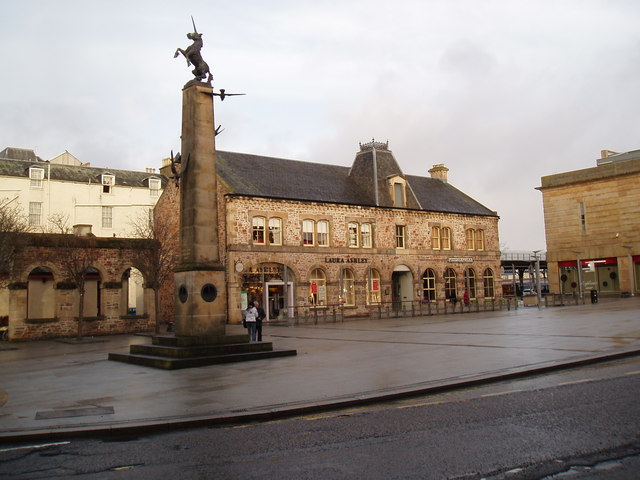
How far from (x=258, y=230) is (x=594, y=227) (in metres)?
32.3

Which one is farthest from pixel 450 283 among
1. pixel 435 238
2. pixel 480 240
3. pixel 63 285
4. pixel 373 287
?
pixel 63 285

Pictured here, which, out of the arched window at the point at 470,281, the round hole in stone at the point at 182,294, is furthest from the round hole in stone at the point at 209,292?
the arched window at the point at 470,281

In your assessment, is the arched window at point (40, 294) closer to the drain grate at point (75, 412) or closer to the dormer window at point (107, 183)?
the drain grate at point (75, 412)

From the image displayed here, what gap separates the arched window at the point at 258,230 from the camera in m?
37.0

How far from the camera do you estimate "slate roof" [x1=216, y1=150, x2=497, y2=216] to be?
1510 inches

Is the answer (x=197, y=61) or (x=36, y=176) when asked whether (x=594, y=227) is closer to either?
(x=197, y=61)

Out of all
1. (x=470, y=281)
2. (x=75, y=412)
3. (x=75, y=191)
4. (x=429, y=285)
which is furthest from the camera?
(x=75, y=191)

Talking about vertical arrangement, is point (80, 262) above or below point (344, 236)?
below

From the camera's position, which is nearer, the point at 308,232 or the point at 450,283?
the point at 308,232

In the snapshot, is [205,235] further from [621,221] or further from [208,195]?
[621,221]

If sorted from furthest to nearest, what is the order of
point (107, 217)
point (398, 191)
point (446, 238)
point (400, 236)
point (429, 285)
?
point (107, 217) < point (446, 238) < point (429, 285) < point (398, 191) < point (400, 236)

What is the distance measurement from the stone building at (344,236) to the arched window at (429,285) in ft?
0.25

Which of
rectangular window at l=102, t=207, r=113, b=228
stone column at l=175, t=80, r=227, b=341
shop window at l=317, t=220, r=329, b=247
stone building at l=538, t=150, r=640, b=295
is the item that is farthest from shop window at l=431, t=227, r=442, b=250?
stone column at l=175, t=80, r=227, b=341

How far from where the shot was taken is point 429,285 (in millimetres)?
46156
